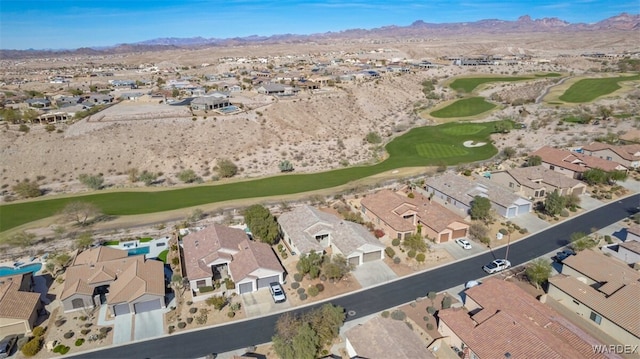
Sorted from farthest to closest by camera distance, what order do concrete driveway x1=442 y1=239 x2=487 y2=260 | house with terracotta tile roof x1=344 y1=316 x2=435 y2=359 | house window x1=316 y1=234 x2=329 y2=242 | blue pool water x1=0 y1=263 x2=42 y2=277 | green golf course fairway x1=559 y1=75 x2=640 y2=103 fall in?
green golf course fairway x1=559 y1=75 x2=640 y2=103 → house window x1=316 y1=234 x2=329 y2=242 → concrete driveway x1=442 y1=239 x2=487 y2=260 → blue pool water x1=0 y1=263 x2=42 y2=277 → house with terracotta tile roof x1=344 y1=316 x2=435 y2=359

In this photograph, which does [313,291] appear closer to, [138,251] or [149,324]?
[149,324]

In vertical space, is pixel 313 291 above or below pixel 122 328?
above

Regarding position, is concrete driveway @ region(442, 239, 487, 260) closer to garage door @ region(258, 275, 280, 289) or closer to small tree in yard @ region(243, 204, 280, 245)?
small tree in yard @ region(243, 204, 280, 245)

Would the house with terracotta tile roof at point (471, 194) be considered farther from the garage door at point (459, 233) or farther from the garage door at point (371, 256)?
the garage door at point (371, 256)

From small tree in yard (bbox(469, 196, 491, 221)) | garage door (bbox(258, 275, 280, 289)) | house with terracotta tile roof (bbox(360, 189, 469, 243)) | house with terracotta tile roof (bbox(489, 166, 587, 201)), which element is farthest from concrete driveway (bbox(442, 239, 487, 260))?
garage door (bbox(258, 275, 280, 289))

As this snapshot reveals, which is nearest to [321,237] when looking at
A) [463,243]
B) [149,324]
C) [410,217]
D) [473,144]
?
[410,217]

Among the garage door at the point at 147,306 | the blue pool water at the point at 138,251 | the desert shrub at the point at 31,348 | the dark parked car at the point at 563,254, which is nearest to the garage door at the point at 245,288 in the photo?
A: the garage door at the point at 147,306

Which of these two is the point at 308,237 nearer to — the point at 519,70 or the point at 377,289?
the point at 377,289

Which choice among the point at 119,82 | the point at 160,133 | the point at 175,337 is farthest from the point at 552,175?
the point at 119,82
